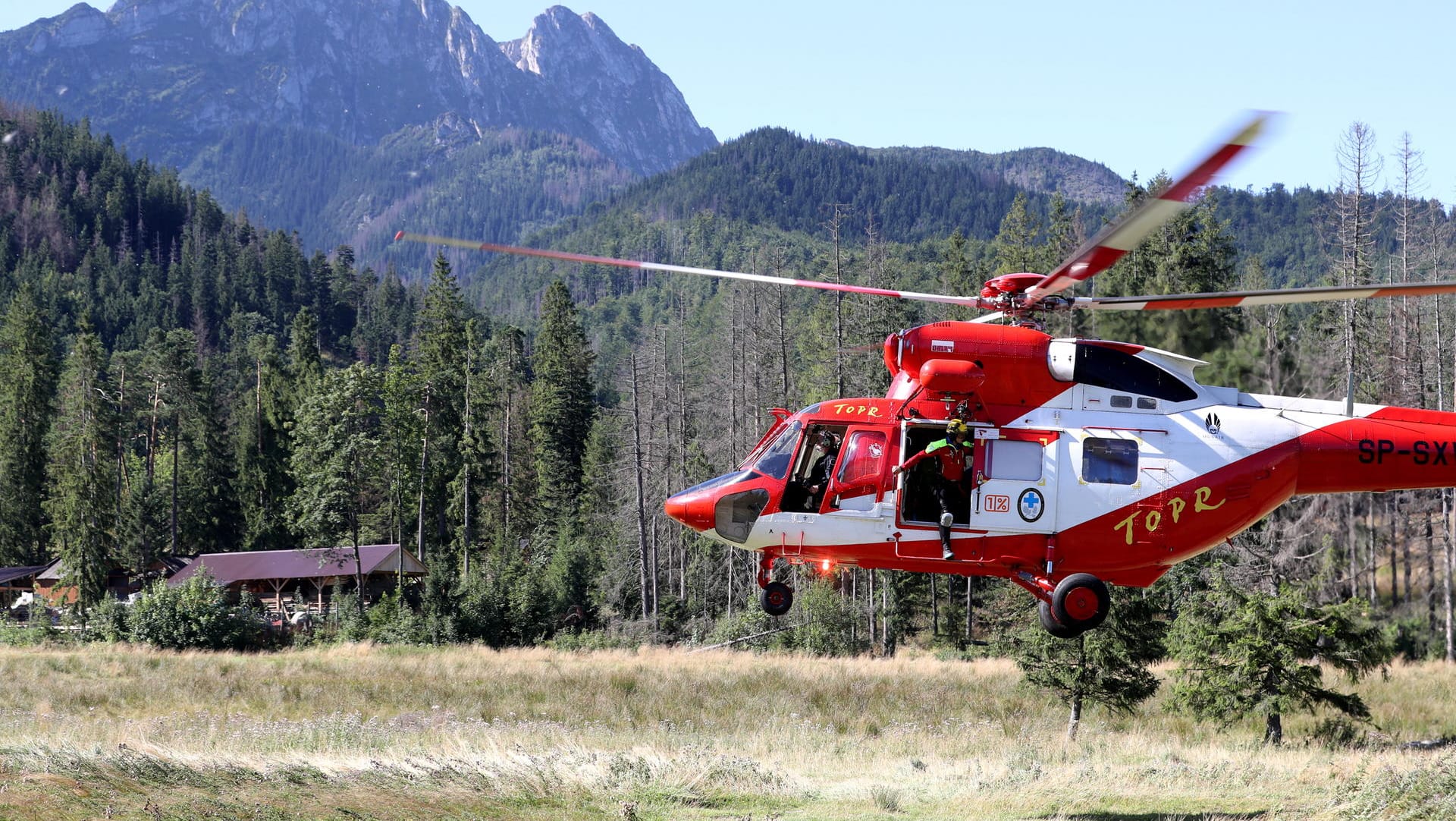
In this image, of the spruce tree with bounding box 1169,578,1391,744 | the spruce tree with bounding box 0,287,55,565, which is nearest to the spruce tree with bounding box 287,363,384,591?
the spruce tree with bounding box 0,287,55,565

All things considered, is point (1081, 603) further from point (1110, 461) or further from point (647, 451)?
point (647, 451)

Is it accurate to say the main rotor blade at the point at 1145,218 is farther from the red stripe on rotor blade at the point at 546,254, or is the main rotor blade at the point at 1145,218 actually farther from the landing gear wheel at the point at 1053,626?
the red stripe on rotor blade at the point at 546,254

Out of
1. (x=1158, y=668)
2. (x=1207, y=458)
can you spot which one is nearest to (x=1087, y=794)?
(x=1207, y=458)

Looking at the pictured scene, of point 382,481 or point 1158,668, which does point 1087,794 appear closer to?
point 1158,668

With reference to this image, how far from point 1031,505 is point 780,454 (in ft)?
9.61

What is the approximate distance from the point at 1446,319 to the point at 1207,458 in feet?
148

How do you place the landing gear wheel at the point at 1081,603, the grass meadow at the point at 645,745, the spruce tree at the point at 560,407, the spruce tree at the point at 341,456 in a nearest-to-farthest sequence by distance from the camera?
the landing gear wheel at the point at 1081,603
the grass meadow at the point at 645,745
the spruce tree at the point at 341,456
the spruce tree at the point at 560,407

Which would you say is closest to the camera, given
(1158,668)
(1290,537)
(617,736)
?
(617,736)

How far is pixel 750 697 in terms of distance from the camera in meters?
31.2

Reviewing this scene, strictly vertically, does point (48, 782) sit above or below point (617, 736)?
above

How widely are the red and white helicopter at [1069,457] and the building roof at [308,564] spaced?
53.0 m

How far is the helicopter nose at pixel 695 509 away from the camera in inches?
590

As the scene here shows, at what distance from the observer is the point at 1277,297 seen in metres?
12.0

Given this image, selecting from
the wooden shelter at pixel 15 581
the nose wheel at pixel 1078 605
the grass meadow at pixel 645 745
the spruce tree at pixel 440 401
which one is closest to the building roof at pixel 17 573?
the wooden shelter at pixel 15 581
